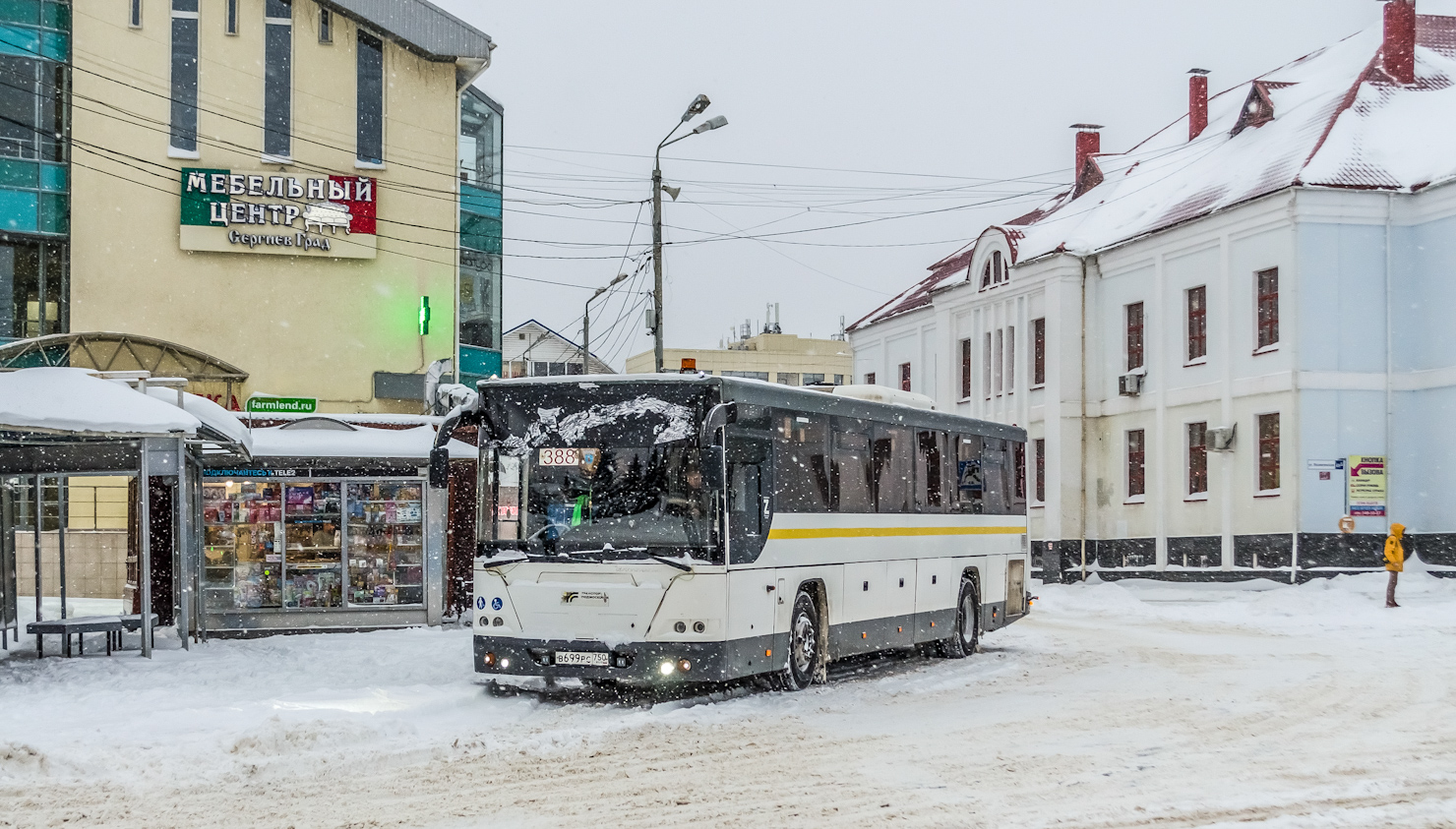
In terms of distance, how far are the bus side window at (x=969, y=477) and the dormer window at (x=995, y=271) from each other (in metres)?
24.1

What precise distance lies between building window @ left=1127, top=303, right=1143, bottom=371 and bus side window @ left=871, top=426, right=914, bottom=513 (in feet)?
74.2

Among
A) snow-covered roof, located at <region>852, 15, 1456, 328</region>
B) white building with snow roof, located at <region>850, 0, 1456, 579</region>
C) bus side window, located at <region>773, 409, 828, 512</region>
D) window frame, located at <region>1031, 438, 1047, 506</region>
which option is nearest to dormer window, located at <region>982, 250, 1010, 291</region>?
white building with snow roof, located at <region>850, 0, 1456, 579</region>

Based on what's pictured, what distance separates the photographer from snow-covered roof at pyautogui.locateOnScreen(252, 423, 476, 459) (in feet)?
74.4

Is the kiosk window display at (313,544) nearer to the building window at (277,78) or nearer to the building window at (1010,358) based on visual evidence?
the building window at (277,78)

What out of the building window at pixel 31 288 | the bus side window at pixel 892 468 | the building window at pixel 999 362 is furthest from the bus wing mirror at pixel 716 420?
the building window at pixel 999 362

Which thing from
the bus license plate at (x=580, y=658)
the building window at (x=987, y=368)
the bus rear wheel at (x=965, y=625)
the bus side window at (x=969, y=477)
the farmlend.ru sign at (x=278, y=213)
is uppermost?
the farmlend.ru sign at (x=278, y=213)

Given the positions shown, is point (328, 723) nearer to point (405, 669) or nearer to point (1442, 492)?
point (405, 669)

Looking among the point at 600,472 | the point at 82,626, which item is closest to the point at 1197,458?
the point at 600,472

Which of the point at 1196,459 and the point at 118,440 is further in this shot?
the point at 1196,459

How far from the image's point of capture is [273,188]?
32375mm

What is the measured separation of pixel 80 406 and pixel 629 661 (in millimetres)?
6811

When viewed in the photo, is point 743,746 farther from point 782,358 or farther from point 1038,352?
point 782,358

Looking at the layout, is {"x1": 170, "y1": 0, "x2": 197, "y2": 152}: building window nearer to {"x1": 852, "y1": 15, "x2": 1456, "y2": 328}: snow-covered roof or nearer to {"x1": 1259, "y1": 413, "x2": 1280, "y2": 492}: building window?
{"x1": 852, "y1": 15, "x2": 1456, "y2": 328}: snow-covered roof

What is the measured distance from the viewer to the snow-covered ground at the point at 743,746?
896 centimetres
